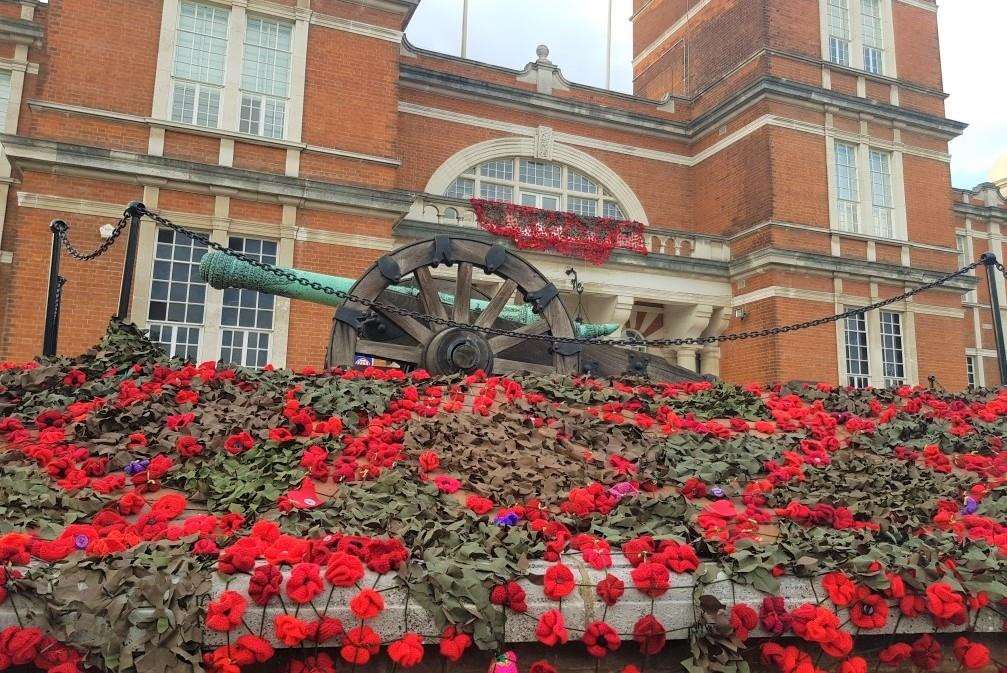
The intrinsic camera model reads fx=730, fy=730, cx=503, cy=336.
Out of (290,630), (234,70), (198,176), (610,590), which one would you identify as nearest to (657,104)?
(234,70)

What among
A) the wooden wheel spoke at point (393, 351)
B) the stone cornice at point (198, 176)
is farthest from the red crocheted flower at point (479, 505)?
the stone cornice at point (198, 176)

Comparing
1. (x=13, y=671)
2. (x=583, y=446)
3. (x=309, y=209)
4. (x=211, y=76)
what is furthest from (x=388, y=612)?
(x=211, y=76)

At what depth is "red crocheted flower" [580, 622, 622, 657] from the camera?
2.47 m

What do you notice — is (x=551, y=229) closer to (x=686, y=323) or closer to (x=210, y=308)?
(x=686, y=323)

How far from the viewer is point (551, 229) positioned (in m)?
16.3

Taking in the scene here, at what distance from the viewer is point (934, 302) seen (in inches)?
745

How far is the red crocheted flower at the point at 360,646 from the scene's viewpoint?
2287 mm

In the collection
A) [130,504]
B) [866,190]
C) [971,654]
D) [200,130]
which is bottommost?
[971,654]

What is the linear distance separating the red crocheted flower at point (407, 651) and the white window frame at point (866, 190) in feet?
59.8

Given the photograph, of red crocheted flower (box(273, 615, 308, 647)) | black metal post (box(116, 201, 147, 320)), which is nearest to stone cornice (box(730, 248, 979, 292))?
black metal post (box(116, 201, 147, 320))

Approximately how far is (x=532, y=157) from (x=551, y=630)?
56.8 feet

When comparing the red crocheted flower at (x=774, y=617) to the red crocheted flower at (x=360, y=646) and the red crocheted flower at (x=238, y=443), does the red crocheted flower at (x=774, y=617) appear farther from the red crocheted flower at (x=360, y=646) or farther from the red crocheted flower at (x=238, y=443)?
the red crocheted flower at (x=238, y=443)

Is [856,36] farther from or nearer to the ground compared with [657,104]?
farther from the ground

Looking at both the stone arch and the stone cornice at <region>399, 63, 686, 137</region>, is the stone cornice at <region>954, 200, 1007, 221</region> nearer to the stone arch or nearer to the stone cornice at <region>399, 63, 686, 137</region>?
the stone cornice at <region>399, 63, 686, 137</region>
